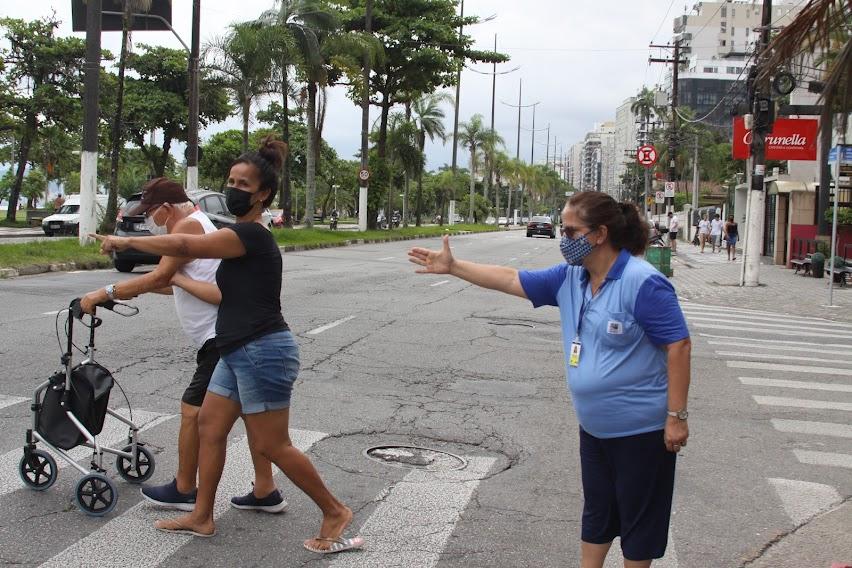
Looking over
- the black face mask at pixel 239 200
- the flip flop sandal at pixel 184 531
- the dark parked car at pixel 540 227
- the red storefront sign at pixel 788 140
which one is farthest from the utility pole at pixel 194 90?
the dark parked car at pixel 540 227

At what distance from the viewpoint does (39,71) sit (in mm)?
39188

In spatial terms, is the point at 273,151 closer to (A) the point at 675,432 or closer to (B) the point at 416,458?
(A) the point at 675,432

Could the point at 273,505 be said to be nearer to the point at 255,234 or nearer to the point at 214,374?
the point at 214,374

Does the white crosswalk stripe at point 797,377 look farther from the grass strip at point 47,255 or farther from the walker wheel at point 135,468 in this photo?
the grass strip at point 47,255

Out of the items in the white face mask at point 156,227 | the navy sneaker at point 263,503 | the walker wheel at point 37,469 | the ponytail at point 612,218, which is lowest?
the navy sneaker at point 263,503

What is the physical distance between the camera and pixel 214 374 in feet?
14.3

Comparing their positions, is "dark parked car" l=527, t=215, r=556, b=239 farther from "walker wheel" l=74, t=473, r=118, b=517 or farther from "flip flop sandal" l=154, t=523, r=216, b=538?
"flip flop sandal" l=154, t=523, r=216, b=538

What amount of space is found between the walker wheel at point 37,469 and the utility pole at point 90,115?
1711cm

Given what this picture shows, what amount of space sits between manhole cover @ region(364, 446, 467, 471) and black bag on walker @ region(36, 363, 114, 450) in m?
1.86

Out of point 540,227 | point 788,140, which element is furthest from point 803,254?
point 540,227

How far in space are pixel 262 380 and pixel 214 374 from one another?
31 centimetres

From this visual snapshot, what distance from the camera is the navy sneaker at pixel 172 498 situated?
15.5 ft

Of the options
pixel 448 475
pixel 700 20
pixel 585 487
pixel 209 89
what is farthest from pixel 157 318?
pixel 700 20

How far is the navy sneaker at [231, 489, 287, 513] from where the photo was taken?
4773 millimetres
